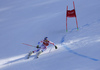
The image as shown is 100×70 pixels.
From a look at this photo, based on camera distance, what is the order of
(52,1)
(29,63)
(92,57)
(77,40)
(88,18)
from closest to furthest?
(92,57)
(29,63)
(77,40)
(88,18)
(52,1)

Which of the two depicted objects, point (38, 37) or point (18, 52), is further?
point (38, 37)

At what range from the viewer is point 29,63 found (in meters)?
5.53

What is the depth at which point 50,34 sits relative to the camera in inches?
304

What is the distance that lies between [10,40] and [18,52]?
1604 millimetres

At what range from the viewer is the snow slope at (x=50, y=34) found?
5230 mm

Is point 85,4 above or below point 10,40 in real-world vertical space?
above

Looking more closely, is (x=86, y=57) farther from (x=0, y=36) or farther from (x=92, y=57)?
(x=0, y=36)

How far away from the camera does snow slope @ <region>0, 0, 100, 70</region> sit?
5230mm

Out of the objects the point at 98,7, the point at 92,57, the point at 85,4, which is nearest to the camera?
the point at 92,57

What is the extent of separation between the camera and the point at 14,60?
5980 millimetres

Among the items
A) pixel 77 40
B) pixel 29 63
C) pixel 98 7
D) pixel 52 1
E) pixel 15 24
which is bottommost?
pixel 29 63

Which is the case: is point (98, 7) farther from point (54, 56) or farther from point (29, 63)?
point (29, 63)

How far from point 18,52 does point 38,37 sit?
4.92 feet

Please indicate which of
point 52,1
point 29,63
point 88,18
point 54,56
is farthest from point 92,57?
point 52,1
